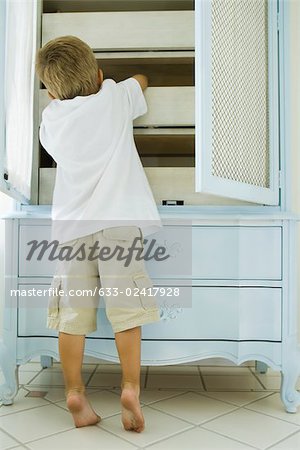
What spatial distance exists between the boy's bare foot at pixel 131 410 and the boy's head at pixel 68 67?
0.88 m

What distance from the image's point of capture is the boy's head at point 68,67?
1.42 metres

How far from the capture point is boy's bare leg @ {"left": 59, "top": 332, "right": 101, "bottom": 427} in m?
1.32

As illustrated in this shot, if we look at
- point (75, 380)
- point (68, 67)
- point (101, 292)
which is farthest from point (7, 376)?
point (68, 67)

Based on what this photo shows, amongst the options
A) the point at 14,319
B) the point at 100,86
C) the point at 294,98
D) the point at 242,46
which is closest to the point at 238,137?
the point at 242,46

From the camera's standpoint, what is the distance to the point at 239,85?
58.8 inches

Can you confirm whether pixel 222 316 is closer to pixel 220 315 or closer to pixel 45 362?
pixel 220 315

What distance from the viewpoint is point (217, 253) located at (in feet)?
4.92

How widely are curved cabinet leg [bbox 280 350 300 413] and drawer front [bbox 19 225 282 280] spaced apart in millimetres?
251

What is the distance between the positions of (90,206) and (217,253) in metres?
Result: 0.43

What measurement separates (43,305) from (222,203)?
682 mm

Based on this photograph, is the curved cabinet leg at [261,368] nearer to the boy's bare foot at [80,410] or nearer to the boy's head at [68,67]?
the boy's bare foot at [80,410]

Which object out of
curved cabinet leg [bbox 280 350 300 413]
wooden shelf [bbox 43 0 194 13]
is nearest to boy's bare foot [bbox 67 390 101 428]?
curved cabinet leg [bbox 280 350 300 413]

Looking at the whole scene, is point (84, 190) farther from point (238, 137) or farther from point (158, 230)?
point (238, 137)

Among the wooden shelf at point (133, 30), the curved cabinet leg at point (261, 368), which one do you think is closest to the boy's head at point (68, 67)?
the wooden shelf at point (133, 30)
